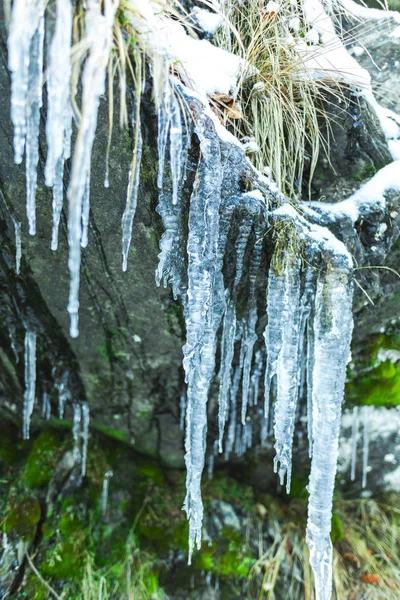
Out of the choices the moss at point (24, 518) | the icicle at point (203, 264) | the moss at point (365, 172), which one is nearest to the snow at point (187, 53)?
the icicle at point (203, 264)

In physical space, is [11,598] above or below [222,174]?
below

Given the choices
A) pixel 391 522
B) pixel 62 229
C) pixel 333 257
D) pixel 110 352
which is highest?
pixel 62 229

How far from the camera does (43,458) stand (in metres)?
3.02

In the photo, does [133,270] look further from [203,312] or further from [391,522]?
[391,522]

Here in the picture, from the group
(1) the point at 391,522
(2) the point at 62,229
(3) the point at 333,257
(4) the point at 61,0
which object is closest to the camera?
(4) the point at 61,0

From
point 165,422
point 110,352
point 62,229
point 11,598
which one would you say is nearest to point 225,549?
point 165,422

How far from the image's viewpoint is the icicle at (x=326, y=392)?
5.99ft

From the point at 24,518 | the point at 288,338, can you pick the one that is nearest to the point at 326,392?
the point at 288,338

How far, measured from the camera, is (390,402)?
2.76 metres

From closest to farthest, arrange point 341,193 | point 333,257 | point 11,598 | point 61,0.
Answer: point 61,0
point 333,257
point 341,193
point 11,598

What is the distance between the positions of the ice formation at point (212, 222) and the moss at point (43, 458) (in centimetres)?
133

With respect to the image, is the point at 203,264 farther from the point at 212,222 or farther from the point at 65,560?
the point at 65,560

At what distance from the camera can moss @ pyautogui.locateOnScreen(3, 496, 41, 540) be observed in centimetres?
269

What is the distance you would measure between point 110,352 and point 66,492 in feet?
3.53
